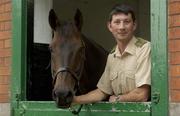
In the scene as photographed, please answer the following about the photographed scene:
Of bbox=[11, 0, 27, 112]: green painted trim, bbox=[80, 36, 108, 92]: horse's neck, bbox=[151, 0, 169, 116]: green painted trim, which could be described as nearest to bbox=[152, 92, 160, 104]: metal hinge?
bbox=[151, 0, 169, 116]: green painted trim

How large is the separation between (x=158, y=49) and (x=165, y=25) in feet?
0.59

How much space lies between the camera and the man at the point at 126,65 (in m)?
3.61

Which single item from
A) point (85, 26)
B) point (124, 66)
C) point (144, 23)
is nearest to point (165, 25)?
point (124, 66)

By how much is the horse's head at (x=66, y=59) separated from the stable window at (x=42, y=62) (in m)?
0.35

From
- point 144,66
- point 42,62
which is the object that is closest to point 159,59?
point 144,66

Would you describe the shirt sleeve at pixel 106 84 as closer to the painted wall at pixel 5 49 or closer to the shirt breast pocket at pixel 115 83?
the shirt breast pocket at pixel 115 83

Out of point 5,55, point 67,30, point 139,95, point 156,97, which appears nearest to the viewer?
point 156,97

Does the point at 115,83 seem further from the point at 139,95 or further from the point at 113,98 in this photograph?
the point at 139,95

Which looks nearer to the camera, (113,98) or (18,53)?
(113,98)

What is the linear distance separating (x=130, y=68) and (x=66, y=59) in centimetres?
50

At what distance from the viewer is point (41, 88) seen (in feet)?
16.0

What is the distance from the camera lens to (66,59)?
366cm

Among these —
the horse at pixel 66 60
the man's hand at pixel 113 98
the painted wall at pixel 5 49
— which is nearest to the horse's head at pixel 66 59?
the horse at pixel 66 60

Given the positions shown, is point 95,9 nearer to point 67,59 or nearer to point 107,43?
point 107,43
